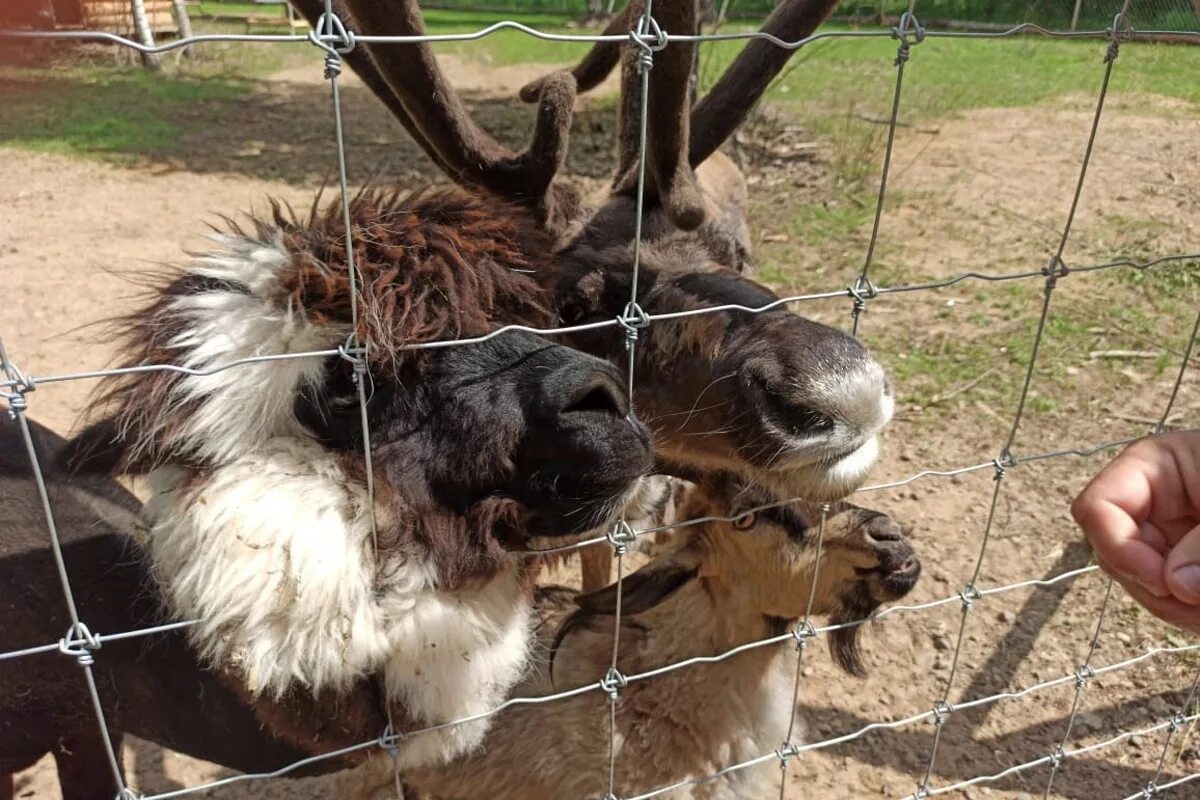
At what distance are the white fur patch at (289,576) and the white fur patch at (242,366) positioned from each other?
0.05 m

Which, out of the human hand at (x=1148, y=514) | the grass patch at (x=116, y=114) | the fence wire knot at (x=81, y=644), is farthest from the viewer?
the grass patch at (x=116, y=114)

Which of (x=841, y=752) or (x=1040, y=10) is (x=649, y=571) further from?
(x=1040, y=10)

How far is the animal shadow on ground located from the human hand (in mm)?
1626

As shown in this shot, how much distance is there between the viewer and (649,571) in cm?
272

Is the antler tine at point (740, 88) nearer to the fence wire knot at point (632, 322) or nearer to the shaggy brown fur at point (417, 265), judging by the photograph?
the shaggy brown fur at point (417, 265)

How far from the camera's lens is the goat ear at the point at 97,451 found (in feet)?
6.29

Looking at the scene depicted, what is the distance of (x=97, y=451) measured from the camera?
1973 millimetres

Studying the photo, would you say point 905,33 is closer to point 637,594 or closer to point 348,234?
point 348,234

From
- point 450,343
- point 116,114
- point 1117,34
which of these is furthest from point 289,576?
point 116,114

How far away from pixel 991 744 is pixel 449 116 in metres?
2.65

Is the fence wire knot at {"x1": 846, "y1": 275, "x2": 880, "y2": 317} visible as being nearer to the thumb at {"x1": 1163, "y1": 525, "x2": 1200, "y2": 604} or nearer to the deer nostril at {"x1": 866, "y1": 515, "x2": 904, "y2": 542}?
the thumb at {"x1": 1163, "y1": 525, "x2": 1200, "y2": 604}

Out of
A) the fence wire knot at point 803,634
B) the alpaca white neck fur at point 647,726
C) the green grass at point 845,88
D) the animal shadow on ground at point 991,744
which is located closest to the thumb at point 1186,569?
the fence wire knot at point 803,634

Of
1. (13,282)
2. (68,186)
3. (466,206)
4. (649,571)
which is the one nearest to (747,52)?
(466,206)

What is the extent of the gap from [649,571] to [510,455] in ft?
3.44
